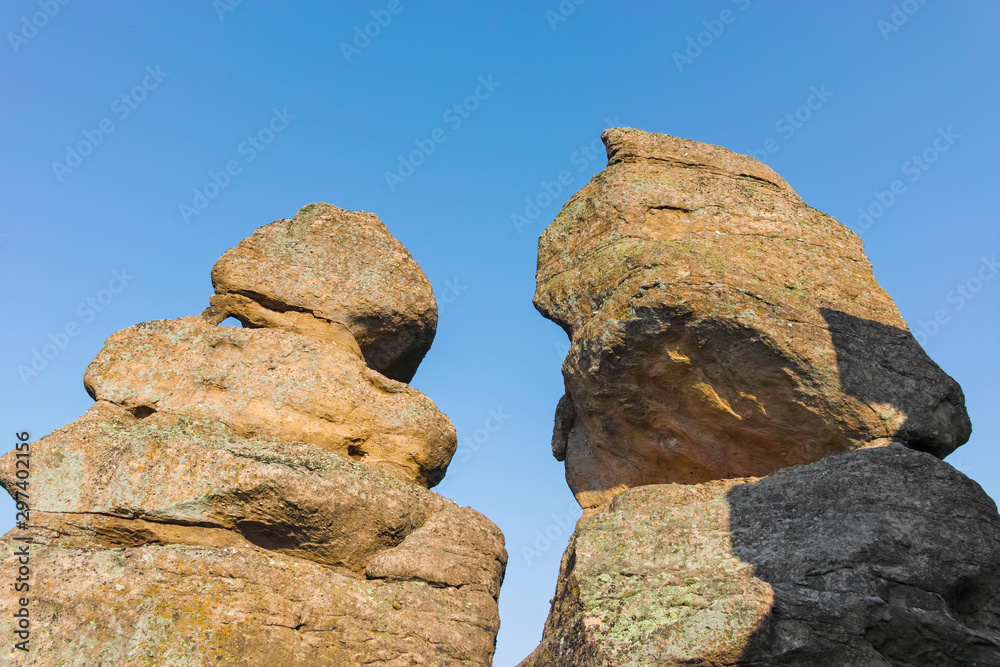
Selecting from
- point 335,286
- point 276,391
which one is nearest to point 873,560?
point 276,391

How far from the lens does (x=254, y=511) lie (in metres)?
10.9

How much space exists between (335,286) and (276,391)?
7.30ft

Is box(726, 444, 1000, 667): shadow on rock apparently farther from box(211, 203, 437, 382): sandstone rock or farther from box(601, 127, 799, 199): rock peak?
box(211, 203, 437, 382): sandstone rock

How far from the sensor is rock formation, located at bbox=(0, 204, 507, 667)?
993 cm

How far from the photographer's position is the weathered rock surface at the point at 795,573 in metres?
8.73

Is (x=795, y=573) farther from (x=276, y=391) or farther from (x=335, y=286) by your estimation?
(x=335, y=286)

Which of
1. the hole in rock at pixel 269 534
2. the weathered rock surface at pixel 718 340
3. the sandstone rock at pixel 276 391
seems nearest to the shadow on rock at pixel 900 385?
the weathered rock surface at pixel 718 340

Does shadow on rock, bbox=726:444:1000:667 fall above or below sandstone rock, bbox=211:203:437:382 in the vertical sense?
below

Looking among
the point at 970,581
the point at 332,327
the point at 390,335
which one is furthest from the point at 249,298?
the point at 970,581

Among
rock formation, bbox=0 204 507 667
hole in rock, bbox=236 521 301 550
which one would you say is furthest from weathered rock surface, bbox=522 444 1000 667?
hole in rock, bbox=236 521 301 550

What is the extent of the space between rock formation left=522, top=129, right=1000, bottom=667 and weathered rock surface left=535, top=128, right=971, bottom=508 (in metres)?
0.03

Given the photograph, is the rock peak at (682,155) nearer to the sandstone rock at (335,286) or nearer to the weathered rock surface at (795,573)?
the sandstone rock at (335,286)

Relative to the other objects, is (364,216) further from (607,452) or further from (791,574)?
(791,574)

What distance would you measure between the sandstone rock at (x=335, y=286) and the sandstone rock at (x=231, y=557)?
98.4 inches
